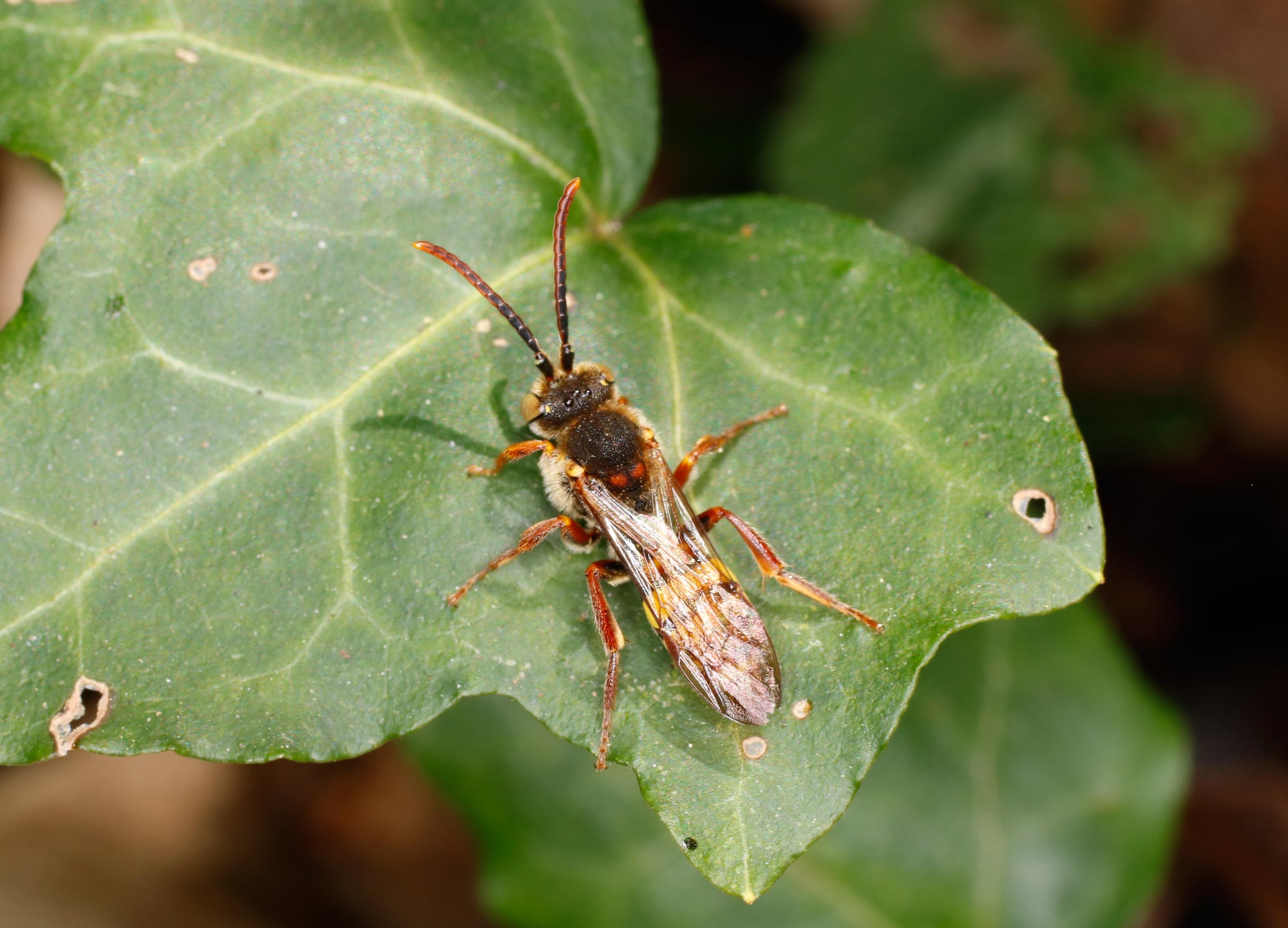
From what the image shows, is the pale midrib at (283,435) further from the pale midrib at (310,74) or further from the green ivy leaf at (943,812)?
the green ivy leaf at (943,812)

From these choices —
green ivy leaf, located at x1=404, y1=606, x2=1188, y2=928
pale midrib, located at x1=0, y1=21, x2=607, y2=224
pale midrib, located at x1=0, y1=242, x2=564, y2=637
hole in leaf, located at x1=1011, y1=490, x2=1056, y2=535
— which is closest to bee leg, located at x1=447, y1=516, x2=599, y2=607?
pale midrib, located at x1=0, y1=242, x2=564, y2=637

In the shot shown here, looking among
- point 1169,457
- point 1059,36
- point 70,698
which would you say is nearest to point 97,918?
point 70,698

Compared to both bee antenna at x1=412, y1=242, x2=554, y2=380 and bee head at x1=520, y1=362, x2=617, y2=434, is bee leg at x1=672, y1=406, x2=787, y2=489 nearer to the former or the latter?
bee head at x1=520, y1=362, x2=617, y2=434

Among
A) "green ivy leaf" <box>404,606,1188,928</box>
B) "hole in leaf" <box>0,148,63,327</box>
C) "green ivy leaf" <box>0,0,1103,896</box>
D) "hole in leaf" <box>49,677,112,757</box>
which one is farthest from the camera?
"hole in leaf" <box>0,148,63,327</box>

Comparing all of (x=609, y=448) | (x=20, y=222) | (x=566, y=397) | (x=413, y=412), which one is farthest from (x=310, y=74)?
(x=20, y=222)

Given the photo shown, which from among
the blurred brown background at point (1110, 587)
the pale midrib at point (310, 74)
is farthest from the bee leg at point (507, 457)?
the blurred brown background at point (1110, 587)

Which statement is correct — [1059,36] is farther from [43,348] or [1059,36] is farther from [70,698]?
[70,698]
